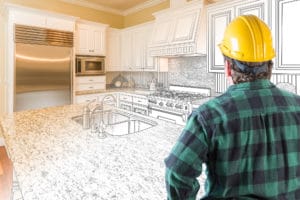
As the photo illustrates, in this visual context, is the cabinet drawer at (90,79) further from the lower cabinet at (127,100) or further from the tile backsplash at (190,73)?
the tile backsplash at (190,73)

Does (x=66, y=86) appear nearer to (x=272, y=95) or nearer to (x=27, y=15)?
(x=27, y=15)

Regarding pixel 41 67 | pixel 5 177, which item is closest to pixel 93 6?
pixel 41 67

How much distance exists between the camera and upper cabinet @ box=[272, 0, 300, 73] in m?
2.38

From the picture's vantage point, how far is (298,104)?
0.64 metres

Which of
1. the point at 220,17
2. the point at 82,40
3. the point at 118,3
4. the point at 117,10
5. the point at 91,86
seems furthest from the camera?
the point at 117,10

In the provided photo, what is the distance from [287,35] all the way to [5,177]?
3.86 m

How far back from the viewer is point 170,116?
364 cm

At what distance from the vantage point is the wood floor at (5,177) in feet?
8.10

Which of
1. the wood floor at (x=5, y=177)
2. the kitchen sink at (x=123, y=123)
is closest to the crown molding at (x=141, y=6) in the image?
the kitchen sink at (x=123, y=123)

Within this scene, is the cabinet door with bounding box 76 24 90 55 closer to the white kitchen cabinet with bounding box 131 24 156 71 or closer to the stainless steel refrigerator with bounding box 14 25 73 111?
the stainless steel refrigerator with bounding box 14 25 73 111

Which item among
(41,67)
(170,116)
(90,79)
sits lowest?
(170,116)

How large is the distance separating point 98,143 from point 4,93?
3567mm

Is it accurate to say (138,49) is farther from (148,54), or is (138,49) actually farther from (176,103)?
(176,103)

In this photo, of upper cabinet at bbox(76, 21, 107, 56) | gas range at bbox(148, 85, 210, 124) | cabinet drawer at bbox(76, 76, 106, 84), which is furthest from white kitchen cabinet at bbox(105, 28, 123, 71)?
gas range at bbox(148, 85, 210, 124)
